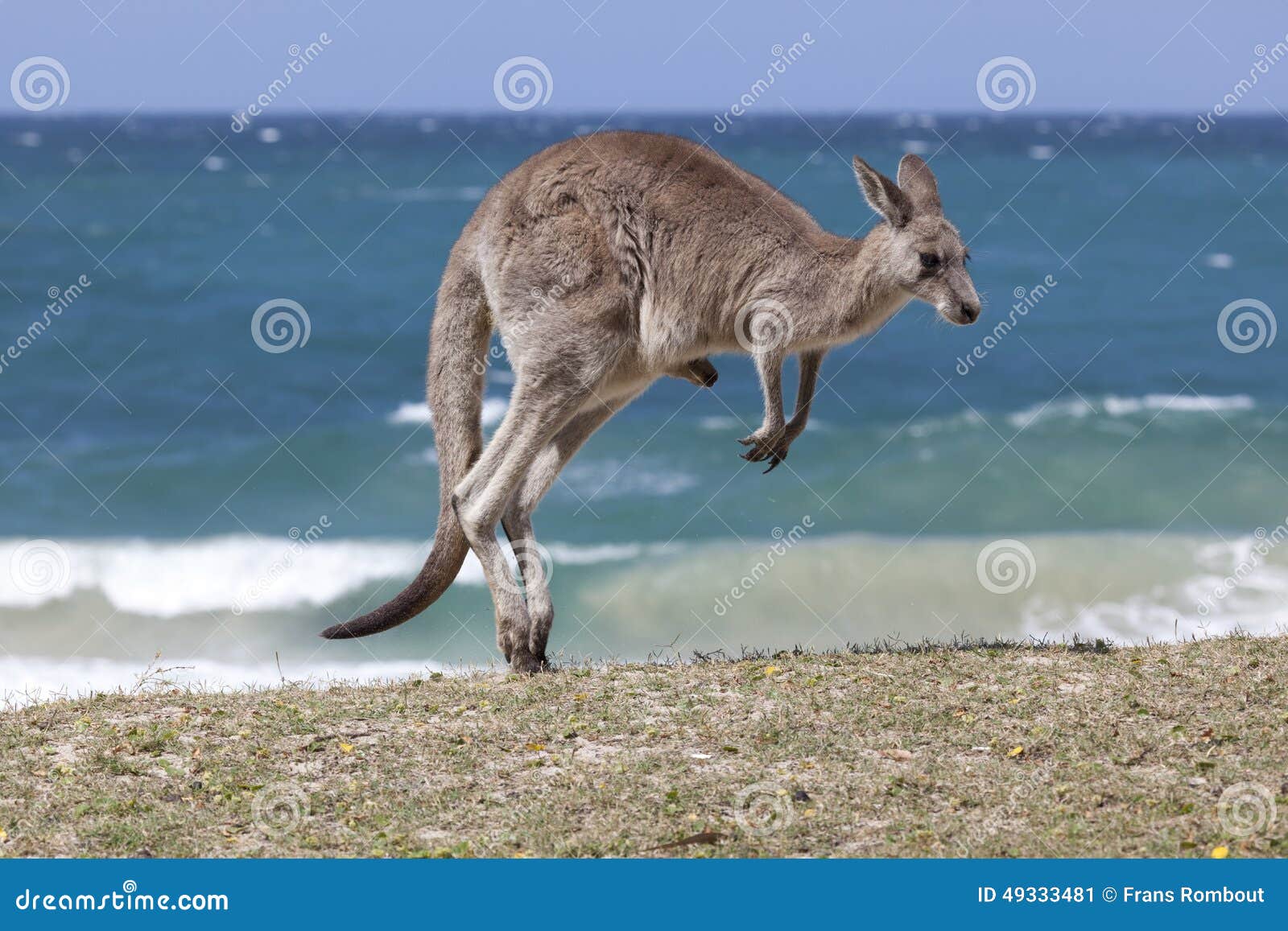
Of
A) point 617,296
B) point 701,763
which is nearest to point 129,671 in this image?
point 617,296

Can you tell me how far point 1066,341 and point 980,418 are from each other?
522 cm

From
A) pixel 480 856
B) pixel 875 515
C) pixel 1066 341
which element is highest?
pixel 1066 341

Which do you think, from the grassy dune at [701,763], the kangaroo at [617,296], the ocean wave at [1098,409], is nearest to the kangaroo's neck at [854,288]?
the kangaroo at [617,296]

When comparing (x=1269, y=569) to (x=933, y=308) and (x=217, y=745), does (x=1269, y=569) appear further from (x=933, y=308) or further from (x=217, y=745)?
(x=217, y=745)

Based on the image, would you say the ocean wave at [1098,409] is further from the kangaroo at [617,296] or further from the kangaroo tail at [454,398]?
the kangaroo tail at [454,398]

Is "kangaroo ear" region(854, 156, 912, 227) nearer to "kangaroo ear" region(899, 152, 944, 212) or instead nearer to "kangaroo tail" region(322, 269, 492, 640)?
"kangaroo ear" region(899, 152, 944, 212)

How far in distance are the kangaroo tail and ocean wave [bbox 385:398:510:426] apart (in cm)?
1059

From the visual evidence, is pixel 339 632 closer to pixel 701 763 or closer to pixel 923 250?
pixel 701 763

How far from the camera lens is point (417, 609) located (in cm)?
642

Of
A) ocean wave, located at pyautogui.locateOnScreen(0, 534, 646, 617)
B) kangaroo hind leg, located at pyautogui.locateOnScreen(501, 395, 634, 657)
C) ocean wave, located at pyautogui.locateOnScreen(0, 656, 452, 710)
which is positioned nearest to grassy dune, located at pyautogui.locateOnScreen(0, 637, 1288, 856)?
kangaroo hind leg, located at pyautogui.locateOnScreen(501, 395, 634, 657)

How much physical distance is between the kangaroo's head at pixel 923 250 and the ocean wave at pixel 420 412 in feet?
36.7

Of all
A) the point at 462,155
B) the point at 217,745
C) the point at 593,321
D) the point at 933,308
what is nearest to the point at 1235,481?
the point at 933,308

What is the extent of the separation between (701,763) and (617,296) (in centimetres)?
226

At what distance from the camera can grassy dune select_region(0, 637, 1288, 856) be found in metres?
4.28
